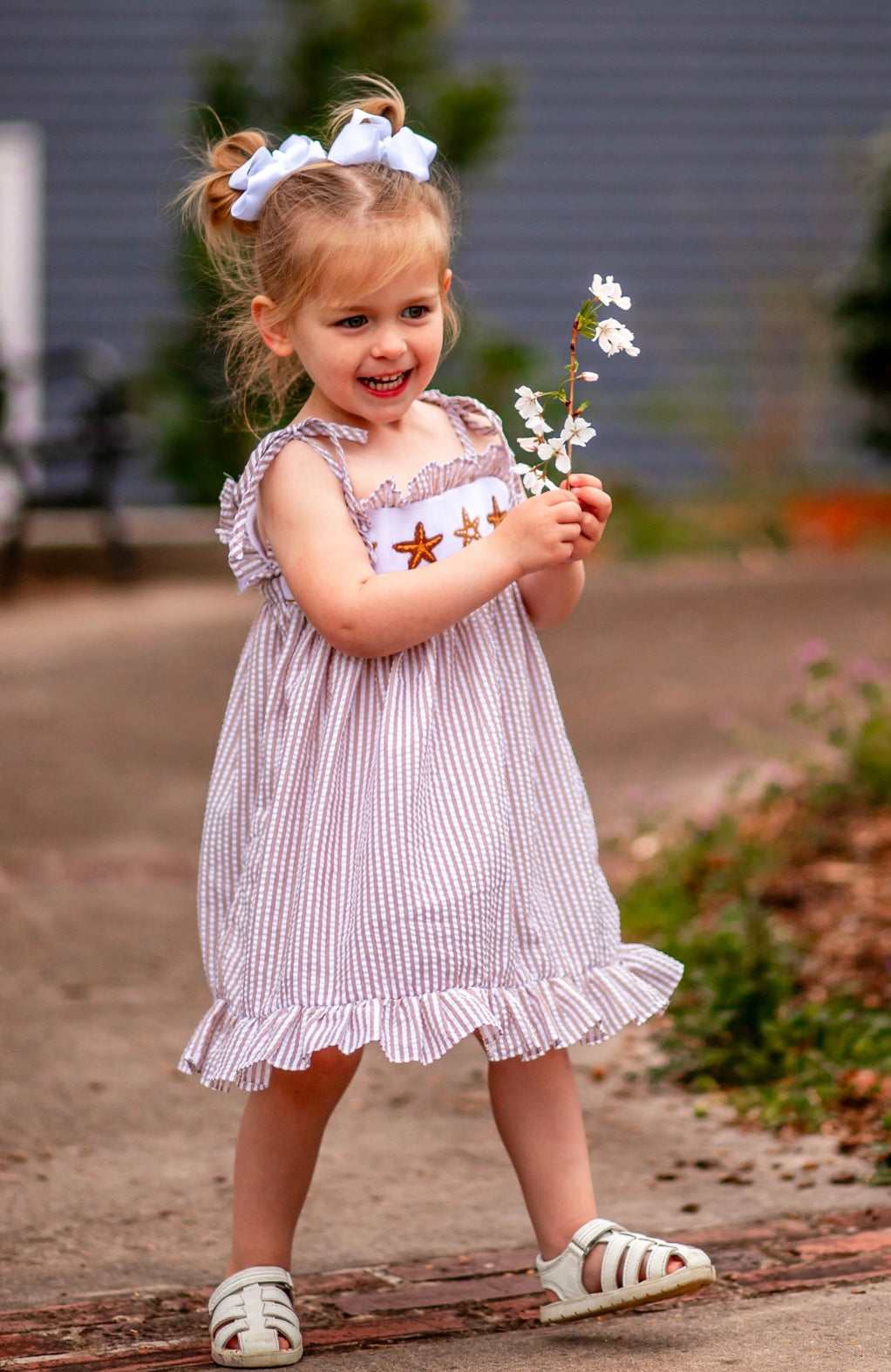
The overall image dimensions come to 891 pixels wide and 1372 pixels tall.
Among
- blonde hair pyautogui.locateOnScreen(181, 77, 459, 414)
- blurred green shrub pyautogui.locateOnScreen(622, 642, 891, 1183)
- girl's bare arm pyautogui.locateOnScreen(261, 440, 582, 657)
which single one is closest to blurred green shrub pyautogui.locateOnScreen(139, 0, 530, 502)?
blurred green shrub pyautogui.locateOnScreen(622, 642, 891, 1183)

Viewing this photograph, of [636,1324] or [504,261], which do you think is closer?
[636,1324]

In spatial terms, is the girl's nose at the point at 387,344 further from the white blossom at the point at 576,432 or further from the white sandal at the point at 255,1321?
the white sandal at the point at 255,1321

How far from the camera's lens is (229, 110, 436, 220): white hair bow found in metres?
2.19

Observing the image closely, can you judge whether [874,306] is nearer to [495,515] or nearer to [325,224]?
[495,515]

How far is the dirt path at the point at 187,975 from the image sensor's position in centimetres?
258

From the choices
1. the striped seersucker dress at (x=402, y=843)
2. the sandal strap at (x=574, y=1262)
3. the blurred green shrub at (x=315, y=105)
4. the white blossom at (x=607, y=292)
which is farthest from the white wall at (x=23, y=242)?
the sandal strap at (x=574, y=1262)

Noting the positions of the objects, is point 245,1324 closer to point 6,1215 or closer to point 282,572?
point 6,1215

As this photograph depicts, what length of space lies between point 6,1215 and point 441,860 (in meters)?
0.99

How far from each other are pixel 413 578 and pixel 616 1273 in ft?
Answer: 2.87

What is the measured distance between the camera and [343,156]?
7.16 ft

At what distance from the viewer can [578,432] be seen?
2.12m

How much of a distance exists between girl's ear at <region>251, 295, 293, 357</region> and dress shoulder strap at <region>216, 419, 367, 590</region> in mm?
104

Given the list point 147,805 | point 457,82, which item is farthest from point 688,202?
point 147,805

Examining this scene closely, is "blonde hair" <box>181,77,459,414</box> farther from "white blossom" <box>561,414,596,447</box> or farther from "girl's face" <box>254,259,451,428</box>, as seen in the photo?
"white blossom" <box>561,414,596,447</box>
